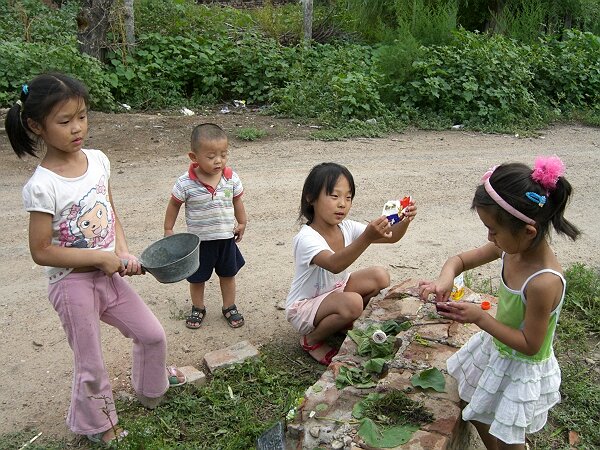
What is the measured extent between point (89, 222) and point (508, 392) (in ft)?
6.48

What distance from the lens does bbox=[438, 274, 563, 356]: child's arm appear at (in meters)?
2.68

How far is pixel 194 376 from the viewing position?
382 centimetres

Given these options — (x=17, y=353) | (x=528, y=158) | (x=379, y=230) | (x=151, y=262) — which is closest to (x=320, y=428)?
(x=379, y=230)

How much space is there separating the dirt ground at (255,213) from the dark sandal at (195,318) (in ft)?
0.14

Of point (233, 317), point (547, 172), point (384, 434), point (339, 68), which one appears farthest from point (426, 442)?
point (339, 68)

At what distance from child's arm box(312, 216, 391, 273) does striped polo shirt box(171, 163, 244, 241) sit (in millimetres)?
767

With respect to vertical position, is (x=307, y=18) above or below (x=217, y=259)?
above

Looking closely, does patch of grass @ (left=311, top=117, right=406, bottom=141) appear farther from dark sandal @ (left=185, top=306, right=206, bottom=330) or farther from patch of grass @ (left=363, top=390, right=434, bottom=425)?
patch of grass @ (left=363, top=390, right=434, bottom=425)

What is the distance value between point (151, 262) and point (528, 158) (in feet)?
19.4

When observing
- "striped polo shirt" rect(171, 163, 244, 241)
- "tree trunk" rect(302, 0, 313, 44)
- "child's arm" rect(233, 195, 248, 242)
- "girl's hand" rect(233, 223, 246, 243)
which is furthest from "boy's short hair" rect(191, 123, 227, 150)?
"tree trunk" rect(302, 0, 313, 44)

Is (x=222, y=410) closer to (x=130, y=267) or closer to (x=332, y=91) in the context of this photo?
(x=130, y=267)

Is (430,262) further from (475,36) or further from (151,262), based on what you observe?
(475,36)

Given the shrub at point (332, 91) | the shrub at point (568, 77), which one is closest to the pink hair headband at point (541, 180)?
the shrub at point (332, 91)

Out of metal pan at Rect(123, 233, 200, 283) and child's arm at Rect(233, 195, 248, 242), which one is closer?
metal pan at Rect(123, 233, 200, 283)
